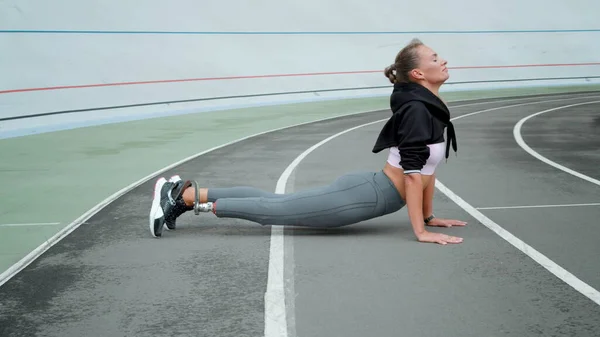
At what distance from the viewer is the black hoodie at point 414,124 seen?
19.1 feet

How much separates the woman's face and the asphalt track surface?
131 centimetres

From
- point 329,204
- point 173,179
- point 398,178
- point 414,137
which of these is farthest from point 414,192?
point 173,179

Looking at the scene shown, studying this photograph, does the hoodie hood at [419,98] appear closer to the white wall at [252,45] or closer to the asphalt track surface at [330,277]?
the asphalt track surface at [330,277]

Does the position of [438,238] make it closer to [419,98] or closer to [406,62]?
[419,98]

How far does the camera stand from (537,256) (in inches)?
225

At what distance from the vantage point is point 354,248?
6.04 metres

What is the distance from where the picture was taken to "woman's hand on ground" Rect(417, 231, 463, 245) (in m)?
6.03

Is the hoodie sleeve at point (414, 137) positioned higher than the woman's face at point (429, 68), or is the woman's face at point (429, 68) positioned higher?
the woman's face at point (429, 68)

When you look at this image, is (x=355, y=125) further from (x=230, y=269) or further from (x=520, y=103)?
(x=230, y=269)

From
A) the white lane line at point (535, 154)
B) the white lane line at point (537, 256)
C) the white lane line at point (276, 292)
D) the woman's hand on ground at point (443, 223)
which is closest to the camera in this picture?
the white lane line at point (276, 292)

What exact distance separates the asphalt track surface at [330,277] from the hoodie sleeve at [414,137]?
68cm

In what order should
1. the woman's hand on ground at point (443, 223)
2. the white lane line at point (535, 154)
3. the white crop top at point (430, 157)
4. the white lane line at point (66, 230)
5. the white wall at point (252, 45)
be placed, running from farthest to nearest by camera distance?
the white wall at point (252, 45) < the white lane line at point (535, 154) < the woman's hand on ground at point (443, 223) < the white crop top at point (430, 157) < the white lane line at point (66, 230)

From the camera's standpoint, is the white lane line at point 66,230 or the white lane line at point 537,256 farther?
the white lane line at point 66,230

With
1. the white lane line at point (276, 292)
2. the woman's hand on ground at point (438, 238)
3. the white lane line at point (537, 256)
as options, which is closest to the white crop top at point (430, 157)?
the woman's hand on ground at point (438, 238)
